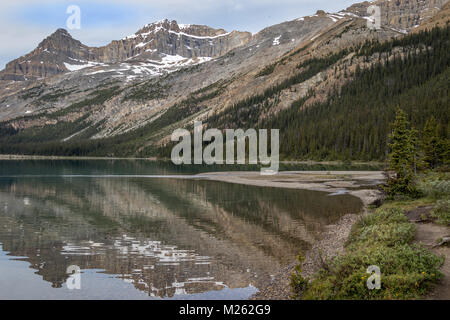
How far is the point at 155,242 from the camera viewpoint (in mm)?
26031

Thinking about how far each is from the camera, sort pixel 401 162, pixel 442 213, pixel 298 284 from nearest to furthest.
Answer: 1. pixel 298 284
2. pixel 442 213
3. pixel 401 162

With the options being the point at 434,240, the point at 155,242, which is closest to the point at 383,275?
the point at 434,240

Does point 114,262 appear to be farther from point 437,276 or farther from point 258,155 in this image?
point 258,155

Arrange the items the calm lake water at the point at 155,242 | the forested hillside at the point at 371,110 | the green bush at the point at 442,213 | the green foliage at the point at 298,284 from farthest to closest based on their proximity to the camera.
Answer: the forested hillside at the point at 371,110
the green bush at the point at 442,213
the calm lake water at the point at 155,242
the green foliage at the point at 298,284

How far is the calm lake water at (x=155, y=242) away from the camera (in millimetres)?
17406

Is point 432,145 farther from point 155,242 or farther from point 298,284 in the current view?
point 298,284

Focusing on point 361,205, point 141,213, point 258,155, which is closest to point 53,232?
point 141,213

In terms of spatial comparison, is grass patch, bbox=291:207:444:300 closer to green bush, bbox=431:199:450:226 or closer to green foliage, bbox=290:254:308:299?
green foliage, bbox=290:254:308:299

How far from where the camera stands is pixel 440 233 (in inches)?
851

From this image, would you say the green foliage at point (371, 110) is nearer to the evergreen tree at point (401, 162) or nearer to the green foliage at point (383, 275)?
the evergreen tree at point (401, 162)

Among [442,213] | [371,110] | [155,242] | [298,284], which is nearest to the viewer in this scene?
[298,284]

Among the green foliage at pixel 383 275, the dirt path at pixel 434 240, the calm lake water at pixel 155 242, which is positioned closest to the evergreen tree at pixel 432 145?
the calm lake water at pixel 155 242

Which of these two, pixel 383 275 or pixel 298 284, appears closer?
pixel 383 275
